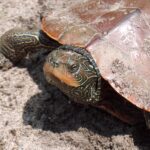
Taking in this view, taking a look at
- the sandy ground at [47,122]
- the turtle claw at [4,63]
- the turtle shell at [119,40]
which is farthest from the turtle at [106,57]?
the turtle claw at [4,63]

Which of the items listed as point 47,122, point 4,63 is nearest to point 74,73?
point 47,122

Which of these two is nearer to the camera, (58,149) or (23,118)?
(58,149)

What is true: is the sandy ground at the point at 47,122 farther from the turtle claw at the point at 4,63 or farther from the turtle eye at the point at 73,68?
the turtle eye at the point at 73,68

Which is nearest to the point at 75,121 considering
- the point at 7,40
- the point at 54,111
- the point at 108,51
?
the point at 54,111

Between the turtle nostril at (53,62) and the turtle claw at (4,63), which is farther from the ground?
the turtle nostril at (53,62)

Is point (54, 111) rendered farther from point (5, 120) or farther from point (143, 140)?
point (143, 140)

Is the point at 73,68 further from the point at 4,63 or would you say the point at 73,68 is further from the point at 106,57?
the point at 4,63

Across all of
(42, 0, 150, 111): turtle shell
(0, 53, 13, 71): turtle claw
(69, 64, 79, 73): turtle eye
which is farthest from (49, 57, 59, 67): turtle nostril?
(0, 53, 13, 71): turtle claw
